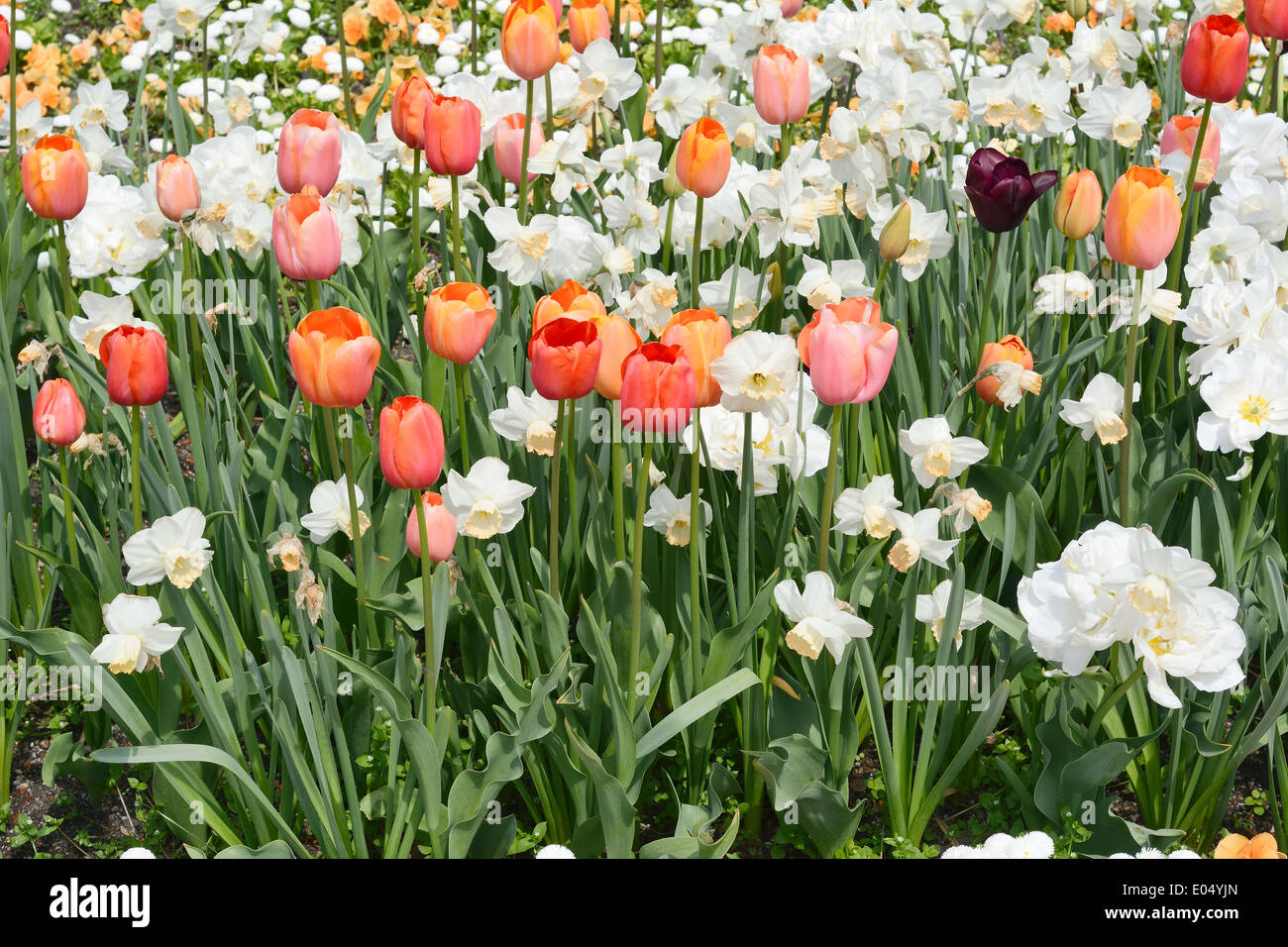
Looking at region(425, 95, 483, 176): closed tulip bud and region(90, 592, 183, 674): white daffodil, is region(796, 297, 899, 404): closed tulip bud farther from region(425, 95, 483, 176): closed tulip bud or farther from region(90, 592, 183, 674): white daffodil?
region(90, 592, 183, 674): white daffodil

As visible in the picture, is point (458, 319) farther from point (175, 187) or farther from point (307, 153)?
point (175, 187)

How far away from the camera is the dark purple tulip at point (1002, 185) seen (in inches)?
83.5

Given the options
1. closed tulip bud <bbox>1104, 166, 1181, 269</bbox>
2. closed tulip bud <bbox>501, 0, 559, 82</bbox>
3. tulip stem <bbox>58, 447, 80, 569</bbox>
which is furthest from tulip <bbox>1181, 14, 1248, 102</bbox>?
tulip stem <bbox>58, 447, 80, 569</bbox>

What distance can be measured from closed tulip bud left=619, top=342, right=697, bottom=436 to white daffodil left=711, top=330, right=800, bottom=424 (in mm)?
116

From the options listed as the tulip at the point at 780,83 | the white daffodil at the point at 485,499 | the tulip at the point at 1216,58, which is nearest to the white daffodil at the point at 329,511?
the white daffodil at the point at 485,499

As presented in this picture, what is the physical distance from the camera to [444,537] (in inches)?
68.1

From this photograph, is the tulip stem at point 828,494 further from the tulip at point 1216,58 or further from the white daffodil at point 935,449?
the tulip at point 1216,58

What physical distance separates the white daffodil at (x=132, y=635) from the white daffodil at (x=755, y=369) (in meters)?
0.85

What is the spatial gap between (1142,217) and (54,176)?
1.87m

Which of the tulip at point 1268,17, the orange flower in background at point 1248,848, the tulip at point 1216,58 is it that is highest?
the tulip at point 1268,17

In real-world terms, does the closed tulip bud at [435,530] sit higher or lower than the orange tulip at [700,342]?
lower

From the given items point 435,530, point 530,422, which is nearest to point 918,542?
point 530,422

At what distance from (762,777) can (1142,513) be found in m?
0.79

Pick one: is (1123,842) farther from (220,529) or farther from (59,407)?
(59,407)
